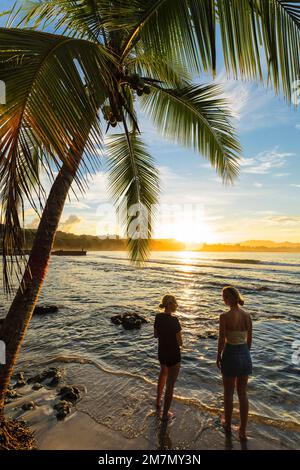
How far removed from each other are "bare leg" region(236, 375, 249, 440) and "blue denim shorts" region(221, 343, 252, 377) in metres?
0.12

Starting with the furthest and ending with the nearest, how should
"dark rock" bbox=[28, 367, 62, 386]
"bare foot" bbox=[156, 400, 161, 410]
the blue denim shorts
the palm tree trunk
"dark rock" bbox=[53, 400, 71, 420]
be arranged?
"dark rock" bbox=[28, 367, 62, 386] < "bare foot" bbox=[156, 400, 161, 410] < "dark rock" bbox=[53, 400, 71, 420] < the blue denim shorts < the palm tree trunk

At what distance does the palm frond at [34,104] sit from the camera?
1.85m

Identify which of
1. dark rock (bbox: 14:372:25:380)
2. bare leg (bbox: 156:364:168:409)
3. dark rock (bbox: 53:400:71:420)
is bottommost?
dark rock (bbox: 14:372:25:380)

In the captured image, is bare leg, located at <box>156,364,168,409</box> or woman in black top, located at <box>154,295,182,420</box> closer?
woman in black top, located at <box>154,295,182,420</box>

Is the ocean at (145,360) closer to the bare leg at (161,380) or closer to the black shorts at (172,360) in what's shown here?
the bare leg at (161,380)

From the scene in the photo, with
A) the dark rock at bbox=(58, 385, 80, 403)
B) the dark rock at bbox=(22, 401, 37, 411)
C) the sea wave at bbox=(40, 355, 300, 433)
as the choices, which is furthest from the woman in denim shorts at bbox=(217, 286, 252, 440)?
the dark rock at bbox=(22, 401, 37, 411)

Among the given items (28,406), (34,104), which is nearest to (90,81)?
(34,104)

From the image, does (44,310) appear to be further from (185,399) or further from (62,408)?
(185,399)

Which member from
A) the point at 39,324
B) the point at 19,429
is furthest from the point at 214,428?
the point at 39,324

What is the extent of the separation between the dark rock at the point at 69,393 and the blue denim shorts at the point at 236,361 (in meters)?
2.72

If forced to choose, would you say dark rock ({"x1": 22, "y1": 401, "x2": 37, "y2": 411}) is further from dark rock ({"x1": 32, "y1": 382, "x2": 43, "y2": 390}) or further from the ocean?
the ocean

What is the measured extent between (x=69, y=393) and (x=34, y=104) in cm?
478

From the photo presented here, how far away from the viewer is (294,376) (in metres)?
6.36

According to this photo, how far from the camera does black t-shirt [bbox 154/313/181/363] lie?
165 inches
